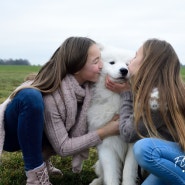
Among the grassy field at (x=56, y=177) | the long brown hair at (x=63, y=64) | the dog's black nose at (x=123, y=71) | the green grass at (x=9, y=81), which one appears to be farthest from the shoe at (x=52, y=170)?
the green grass at (x=9, y=81)

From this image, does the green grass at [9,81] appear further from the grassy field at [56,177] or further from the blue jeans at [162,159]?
the blue jeans at [162,159]

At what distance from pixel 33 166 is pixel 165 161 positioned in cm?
99

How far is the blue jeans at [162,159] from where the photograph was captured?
9.09 ft

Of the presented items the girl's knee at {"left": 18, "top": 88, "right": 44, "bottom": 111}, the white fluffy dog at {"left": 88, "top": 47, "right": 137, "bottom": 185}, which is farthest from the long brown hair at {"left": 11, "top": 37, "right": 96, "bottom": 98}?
the white fluffy dog at {"left": 88, "top": 47, "right": 137, "bottom": 185}

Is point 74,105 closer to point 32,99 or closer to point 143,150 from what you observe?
point 32,99

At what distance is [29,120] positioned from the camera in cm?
297

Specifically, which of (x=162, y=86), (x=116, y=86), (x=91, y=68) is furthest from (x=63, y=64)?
(x=162, y=86)

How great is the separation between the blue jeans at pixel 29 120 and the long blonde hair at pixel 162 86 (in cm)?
70

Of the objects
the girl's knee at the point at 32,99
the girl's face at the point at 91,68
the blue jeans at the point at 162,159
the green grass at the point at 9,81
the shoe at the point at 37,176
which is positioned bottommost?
the green grass at the point at 9,81

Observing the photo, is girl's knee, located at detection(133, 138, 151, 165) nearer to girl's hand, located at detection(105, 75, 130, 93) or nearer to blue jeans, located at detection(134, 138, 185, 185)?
blue jeans, located at detection(134, 138, 185, 185)

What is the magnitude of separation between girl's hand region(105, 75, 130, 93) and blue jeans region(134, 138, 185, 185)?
1.76 feet

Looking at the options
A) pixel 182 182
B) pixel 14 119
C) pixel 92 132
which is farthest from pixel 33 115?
pixel 182 182

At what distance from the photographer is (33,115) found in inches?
116

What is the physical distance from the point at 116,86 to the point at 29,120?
28.9 inches
